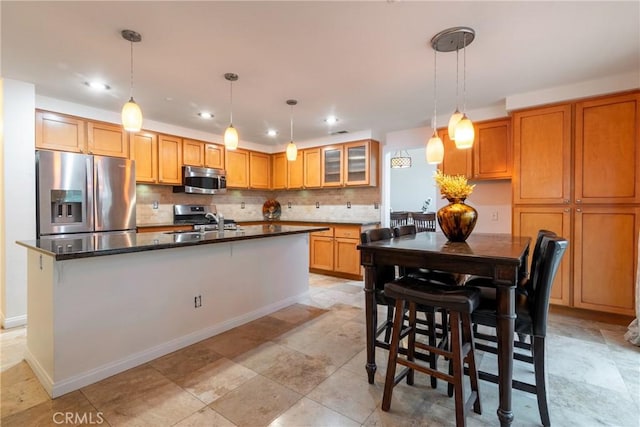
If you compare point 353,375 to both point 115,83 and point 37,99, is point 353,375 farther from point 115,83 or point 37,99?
point 37,99

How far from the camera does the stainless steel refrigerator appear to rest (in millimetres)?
3096

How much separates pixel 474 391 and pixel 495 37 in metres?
2.34

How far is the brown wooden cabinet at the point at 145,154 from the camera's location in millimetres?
4041

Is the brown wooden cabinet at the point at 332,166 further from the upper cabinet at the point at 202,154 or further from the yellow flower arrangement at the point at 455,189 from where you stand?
the yellow flower arrangement at the point at 455,189

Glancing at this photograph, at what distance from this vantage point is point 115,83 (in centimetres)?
296

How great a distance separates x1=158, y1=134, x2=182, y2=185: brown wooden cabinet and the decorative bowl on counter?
1.78 m

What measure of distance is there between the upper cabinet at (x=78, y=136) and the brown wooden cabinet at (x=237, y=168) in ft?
5.30

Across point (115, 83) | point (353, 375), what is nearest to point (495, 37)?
point (353, 375)

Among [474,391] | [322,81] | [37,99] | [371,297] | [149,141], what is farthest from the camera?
[149,141]

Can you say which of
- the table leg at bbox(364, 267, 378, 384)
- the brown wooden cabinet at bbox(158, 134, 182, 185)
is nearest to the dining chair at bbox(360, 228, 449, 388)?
the table leg at bbox(364, 267, 378, 384)

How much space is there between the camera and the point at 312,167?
213 inches

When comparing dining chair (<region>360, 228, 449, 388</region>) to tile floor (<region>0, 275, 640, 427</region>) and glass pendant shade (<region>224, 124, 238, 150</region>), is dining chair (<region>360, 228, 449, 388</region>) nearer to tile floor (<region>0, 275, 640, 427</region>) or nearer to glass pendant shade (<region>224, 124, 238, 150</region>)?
tile floor (<region>0, 275, 640, 427</region>)

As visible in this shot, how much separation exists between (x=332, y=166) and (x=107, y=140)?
10.5ft

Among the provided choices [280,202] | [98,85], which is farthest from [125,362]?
[280,202]
